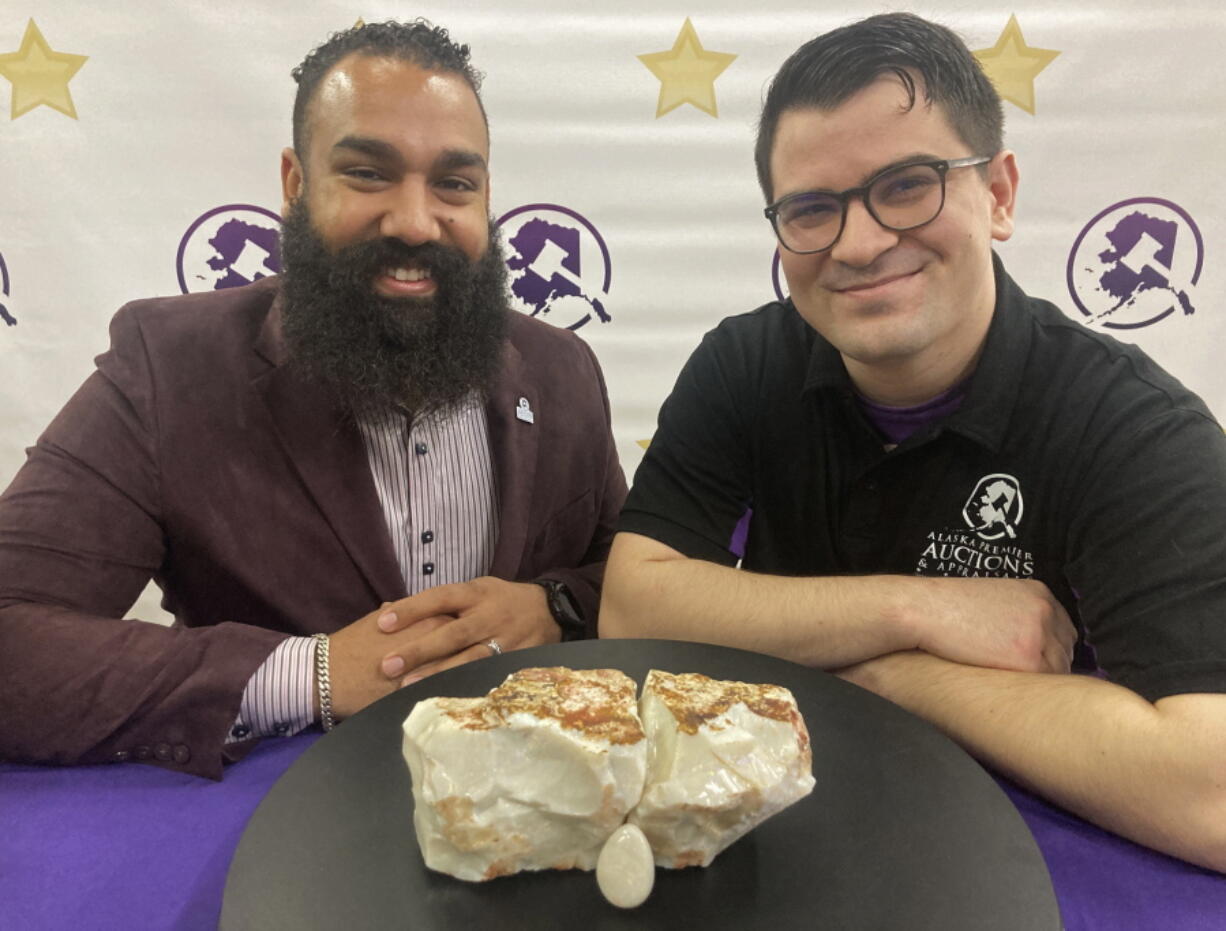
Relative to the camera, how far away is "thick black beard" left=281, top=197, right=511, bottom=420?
5.37 feet

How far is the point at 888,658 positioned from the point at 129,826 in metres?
1.08

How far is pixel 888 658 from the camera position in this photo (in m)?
1.23

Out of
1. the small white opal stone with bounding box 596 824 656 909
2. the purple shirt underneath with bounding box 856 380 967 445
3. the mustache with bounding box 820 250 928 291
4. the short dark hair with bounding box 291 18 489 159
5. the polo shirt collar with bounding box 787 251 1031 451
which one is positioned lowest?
the small white opal stone with bounding box 596 824 656 909

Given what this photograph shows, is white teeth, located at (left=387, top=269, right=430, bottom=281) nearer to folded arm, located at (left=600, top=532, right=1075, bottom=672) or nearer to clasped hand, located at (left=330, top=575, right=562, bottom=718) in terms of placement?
clasped hand, located at (left=330, top=575, right=562, bottom=718)

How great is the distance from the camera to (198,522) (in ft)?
5.13

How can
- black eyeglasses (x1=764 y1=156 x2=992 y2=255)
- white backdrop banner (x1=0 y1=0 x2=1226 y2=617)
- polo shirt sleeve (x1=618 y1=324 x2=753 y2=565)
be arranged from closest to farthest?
black eyeglasses (x1=764 y1=156 x2=992 y2=255) → polo shirt sleeve (x1=618 y1=324 x2=753 y2=565) → white backdrop banner (x1=0 y1=0 x2=1226 y2=617)

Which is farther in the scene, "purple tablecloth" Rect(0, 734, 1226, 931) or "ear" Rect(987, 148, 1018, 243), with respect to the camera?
"ear" Rect(987, 148, 1018, 243)

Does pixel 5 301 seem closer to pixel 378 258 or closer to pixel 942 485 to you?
pixel 378 258

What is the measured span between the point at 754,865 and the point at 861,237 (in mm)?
930

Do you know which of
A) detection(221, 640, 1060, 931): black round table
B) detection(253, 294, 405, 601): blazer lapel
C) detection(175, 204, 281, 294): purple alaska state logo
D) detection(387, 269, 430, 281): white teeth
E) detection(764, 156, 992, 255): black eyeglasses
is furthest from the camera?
detection(175, 204, 281, 294): purple alaska state logo

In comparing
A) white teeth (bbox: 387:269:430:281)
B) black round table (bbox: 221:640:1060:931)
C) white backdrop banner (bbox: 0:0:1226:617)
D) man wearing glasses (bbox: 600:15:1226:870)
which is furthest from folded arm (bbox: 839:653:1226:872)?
white backdrop banner (bbox: 0:0:1226:617)

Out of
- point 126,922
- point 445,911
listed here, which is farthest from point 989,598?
point 126,922

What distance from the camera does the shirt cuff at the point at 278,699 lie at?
1253 millimetres

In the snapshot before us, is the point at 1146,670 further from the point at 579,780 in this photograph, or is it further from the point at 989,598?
the point at 579,780
